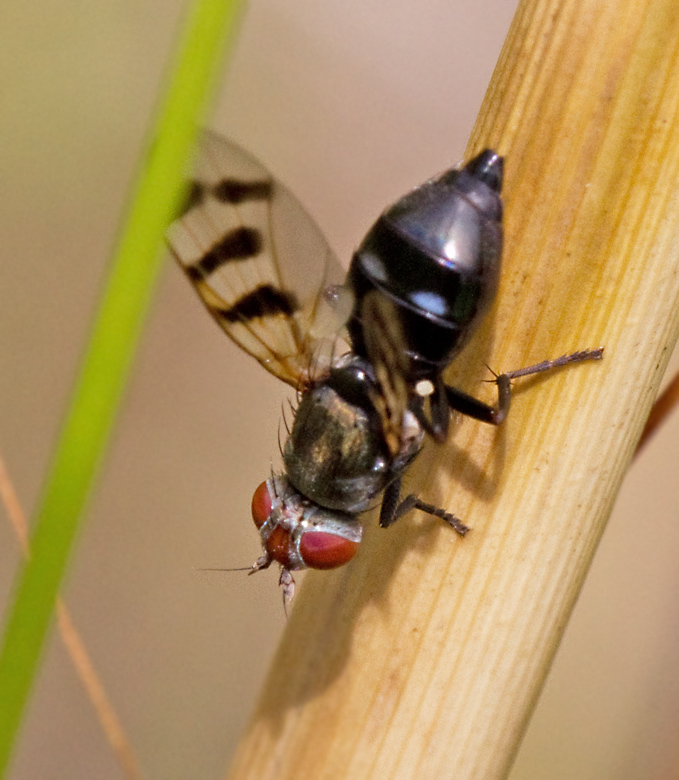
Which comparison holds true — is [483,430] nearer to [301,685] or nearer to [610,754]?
[301,685]

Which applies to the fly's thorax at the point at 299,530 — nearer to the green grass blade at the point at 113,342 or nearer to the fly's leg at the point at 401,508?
the fly's leg at the point at 401,508

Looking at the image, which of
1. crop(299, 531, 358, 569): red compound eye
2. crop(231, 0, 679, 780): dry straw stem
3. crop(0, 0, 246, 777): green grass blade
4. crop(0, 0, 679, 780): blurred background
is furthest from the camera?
crop(0, 0, 679, 780): blurred background

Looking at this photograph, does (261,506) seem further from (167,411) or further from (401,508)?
(167,411)

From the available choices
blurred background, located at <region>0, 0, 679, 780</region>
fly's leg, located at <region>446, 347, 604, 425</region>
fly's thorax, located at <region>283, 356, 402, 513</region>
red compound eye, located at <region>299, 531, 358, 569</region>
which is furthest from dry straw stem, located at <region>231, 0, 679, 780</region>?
blurred background, located at <region>0, 0, 679, 780</region>

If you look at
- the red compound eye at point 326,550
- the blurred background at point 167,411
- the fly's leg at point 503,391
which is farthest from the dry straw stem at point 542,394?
the blurred background at point 167,411

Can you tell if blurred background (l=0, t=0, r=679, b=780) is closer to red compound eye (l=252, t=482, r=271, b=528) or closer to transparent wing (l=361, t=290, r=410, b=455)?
red compound eye (l=252, t=482, r=271, b=528)

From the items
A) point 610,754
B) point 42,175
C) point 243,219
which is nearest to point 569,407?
point 243,219
